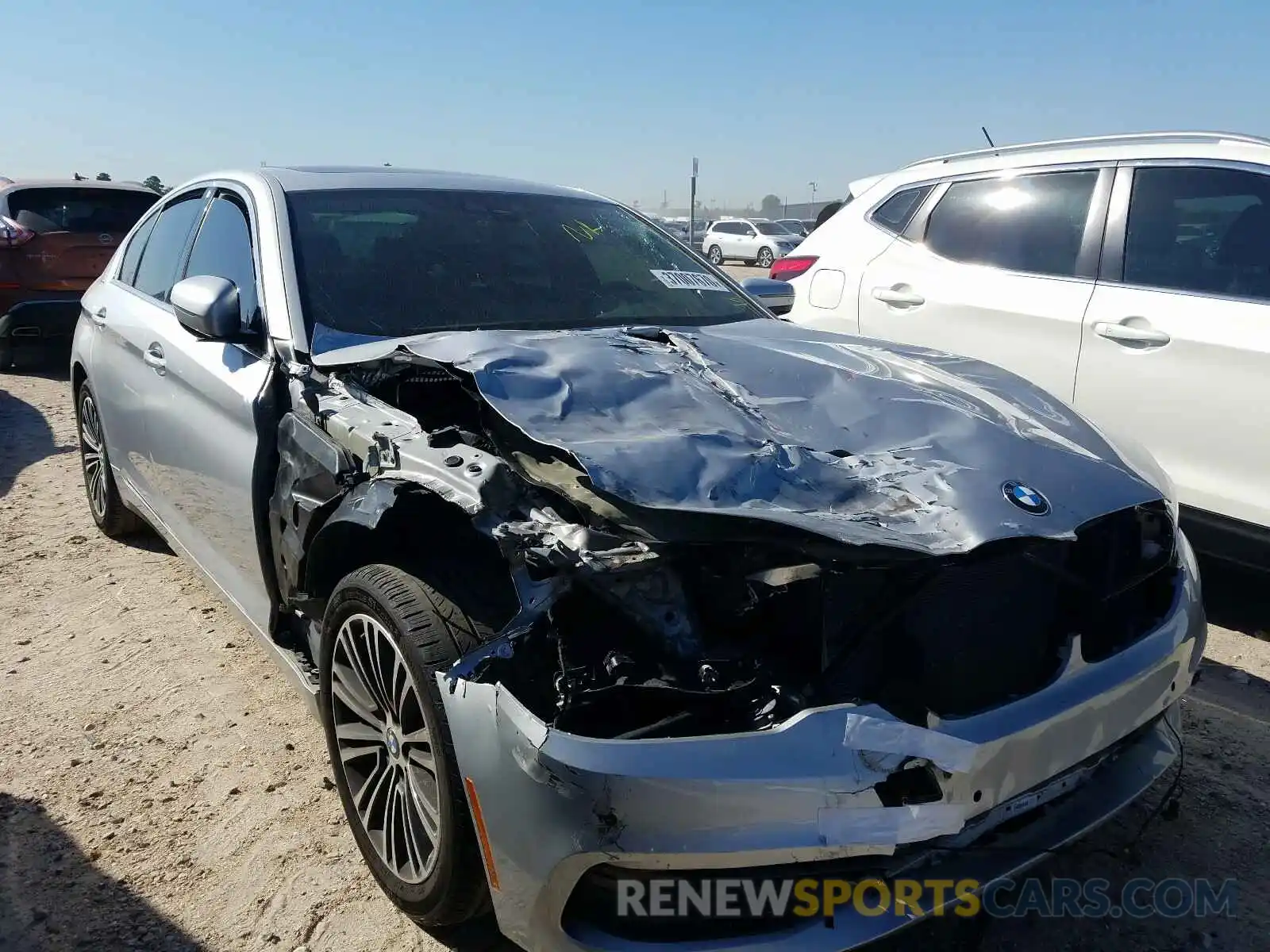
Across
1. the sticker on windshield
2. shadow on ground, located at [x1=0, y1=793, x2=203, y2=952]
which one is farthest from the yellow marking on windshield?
shadow on ground, located at [x1=0, y1=793, x2=203, y2=952]

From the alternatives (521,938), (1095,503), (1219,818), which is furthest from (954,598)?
(1219,818)

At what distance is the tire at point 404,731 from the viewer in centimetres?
194

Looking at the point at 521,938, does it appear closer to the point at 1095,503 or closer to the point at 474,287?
the point at 1095,503

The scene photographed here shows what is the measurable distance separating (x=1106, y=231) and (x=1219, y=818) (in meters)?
2.56

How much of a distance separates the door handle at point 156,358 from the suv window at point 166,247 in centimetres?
28

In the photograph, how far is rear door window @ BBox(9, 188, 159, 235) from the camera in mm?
8516

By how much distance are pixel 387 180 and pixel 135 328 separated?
4.07 ft

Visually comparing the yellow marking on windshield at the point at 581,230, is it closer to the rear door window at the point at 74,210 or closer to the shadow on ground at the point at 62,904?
the shadow on ground at the point at 62,904

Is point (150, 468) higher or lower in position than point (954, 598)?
lower

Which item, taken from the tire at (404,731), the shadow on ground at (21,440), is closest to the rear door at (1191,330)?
the tire at (404,731)

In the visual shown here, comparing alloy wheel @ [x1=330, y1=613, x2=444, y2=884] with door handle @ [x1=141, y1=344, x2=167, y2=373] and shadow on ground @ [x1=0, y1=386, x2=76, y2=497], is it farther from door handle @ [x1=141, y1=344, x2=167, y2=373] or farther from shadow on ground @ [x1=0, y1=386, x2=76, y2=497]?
shadow on ground @ [x1=0, y1=386, x2=76, y2=497]

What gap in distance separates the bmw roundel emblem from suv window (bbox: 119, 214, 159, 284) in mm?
3828

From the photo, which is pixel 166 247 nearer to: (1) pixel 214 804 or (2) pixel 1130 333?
(1) pixel 214 804

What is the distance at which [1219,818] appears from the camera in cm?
263
